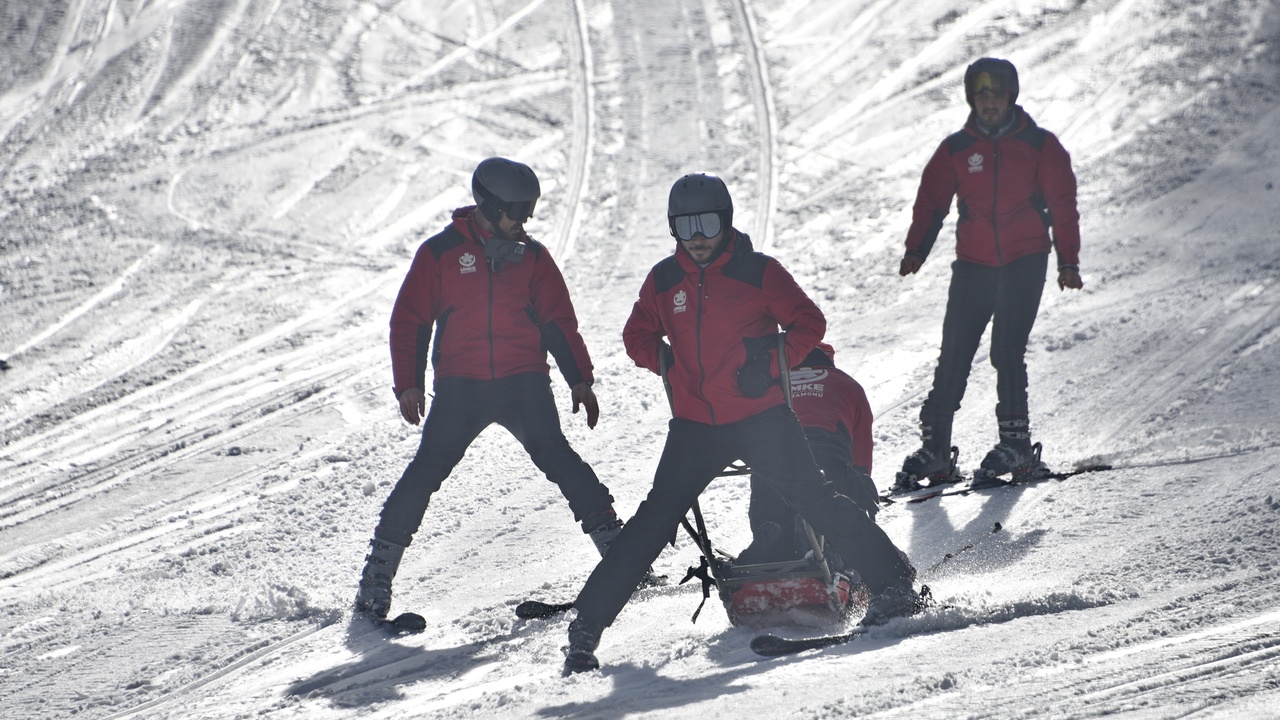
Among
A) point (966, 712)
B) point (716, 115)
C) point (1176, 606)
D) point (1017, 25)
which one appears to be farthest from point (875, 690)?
point (1017, 25)

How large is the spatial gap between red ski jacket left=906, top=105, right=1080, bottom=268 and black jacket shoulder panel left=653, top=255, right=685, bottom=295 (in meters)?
2.11

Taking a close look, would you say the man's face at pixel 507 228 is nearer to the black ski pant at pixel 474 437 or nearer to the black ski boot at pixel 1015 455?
the black ski pant at pixel 474 437

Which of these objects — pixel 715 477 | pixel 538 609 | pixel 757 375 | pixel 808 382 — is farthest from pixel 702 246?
pixel 538 609

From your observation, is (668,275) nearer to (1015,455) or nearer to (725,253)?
(725,253)

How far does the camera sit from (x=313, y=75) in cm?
1373

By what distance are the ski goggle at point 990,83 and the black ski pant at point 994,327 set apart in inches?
32.4

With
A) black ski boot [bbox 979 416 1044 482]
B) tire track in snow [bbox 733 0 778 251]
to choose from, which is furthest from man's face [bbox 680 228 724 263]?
tire track in snow [bbox 733 0 778 251]

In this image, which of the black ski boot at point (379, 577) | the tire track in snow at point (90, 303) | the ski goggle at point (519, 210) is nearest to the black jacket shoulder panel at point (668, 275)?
the ski goggle at point (519, 210)

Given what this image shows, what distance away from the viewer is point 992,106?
19.8 ft

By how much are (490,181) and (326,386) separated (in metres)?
3.61

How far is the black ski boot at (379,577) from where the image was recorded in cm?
517

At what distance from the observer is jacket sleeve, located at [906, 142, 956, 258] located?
6.26 meters

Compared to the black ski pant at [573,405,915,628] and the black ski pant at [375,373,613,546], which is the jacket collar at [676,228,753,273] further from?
the black ski pant at [375,373,613,546]

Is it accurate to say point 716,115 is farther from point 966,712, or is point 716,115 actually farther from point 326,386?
point 966,712
